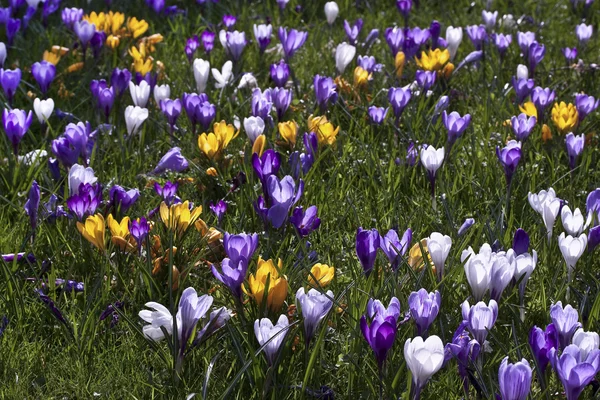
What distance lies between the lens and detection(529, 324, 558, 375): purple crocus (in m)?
1.82

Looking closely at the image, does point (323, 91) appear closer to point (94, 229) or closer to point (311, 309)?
point (94, 229)

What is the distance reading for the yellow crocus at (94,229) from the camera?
2318 mm

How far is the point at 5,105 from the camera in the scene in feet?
11.5

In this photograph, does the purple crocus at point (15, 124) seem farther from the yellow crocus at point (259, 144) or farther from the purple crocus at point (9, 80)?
the yellow crocus at point (259, 144)

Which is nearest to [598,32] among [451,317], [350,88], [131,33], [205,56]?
[350,88]

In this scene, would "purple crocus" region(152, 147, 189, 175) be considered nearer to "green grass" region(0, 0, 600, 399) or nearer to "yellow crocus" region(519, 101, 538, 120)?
"green grass" region(0, 0, 600, 399)

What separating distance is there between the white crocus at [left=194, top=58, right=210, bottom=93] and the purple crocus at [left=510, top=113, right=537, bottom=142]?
4.15ft

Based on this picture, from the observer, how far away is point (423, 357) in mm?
1730

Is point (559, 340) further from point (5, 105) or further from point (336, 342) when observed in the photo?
point (5, 105)

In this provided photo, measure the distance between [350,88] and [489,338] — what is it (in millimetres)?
1756

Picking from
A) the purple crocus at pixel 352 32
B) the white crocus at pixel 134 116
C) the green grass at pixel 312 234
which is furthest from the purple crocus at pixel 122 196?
the purple crocus at pixel 352 32

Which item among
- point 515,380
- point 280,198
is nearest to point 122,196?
point 280,198

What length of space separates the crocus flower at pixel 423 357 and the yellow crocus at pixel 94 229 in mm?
975

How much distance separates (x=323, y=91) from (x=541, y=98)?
86cm
